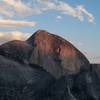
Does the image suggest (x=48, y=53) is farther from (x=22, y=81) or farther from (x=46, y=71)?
(x=22, y=81)

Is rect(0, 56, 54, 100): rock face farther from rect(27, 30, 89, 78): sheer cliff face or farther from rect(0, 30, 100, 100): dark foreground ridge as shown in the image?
rect(27, 30, 89, 78): sheer cliff face

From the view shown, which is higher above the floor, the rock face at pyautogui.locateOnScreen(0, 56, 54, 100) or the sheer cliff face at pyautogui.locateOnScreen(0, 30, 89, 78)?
the sheer cliff face at pyautogui.locateOnScreen(0, 30, 89, 78)

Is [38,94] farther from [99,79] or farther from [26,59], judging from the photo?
[99,79]

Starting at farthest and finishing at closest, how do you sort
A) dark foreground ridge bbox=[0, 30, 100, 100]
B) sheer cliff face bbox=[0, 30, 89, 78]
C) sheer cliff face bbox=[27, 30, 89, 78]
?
sheer cliff face bbox=[27, 30, 89, 78]
sheer cliff face bbox=[0, 30, 89, 78]
dark foreground ridge bbox=[0, 30, 100, 100]

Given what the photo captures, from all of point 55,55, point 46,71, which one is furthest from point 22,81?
point 55,55

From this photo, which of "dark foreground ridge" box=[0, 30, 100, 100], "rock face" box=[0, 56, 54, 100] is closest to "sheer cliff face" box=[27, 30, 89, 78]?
"dark foreground ridge" box=[0, 30, 100, 100]

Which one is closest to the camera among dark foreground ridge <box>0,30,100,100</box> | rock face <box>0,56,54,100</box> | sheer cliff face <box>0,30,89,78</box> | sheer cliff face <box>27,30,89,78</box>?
rock face <box>0,56,54,100</box>

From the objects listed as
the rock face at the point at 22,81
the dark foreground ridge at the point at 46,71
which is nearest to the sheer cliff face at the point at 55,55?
A: the dark foreground ridge at the point at 46,71
